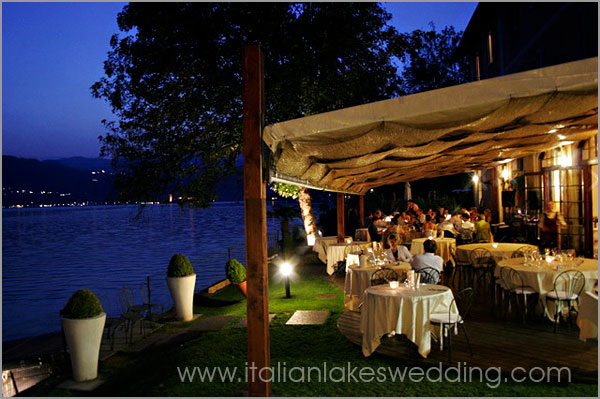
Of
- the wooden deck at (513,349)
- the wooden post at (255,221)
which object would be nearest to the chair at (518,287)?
the wooden deck at (513,349)

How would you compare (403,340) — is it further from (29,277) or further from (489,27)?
(29,277)

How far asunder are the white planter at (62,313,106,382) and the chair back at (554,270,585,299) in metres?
6.29

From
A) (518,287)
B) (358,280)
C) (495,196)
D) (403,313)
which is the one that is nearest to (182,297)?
(358,280)

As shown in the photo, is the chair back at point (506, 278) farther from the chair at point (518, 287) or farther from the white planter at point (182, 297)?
the white planter at point (182, 297)

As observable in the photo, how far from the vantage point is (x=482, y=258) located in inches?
382

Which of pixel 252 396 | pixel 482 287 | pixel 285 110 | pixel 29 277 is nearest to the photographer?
pixel 252 396

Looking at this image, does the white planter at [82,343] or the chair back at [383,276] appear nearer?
the white planter at [82,343]

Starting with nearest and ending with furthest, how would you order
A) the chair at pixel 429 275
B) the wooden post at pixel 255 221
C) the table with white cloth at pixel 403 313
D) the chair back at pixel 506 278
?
the wooden post at pixel 255 221
the table with white cloth at pixel 403 313
the chair back at pixel 506 278
the chair at pixel 429 275

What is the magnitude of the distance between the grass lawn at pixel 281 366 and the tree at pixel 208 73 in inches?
291

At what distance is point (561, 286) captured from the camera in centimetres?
681

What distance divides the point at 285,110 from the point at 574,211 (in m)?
8.23

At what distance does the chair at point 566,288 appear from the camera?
6.58 metres

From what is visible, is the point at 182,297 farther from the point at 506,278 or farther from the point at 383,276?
the point at 506,278

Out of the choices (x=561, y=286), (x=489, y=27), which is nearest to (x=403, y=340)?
(x=561, y=286)
